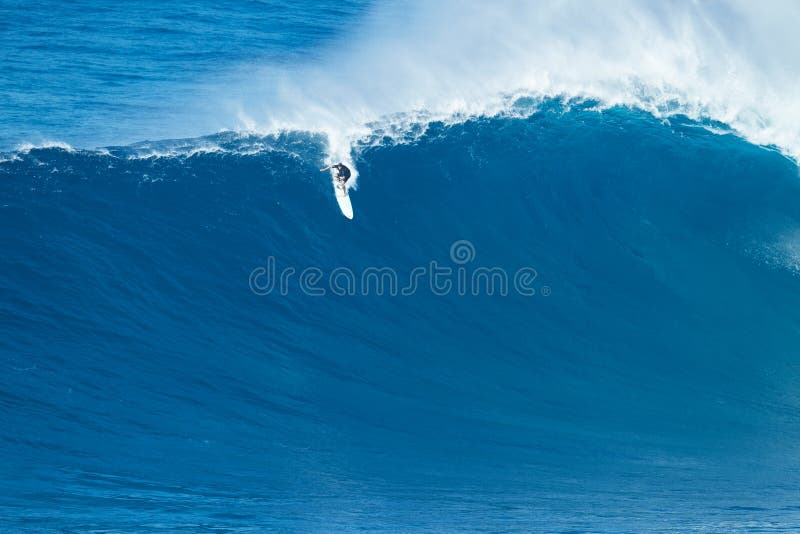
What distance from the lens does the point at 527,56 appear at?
80.4 ft

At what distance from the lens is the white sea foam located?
23.0 meters

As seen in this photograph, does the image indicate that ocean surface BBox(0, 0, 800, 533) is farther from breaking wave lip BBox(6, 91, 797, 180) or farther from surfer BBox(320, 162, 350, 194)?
surfer BBox(320, 162, 350, 194)

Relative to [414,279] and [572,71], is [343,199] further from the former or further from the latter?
[572,71]

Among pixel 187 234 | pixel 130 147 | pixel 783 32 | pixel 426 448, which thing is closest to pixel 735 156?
pixel 783 32

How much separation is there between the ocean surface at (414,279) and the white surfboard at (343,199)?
228mm

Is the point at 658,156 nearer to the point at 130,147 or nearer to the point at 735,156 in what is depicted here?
the point at 735,156

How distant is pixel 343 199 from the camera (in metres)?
20.9

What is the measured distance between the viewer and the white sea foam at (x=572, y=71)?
23.0 meters

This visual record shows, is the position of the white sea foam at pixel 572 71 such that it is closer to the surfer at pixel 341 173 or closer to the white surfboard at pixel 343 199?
the surfer at pixel 341 173

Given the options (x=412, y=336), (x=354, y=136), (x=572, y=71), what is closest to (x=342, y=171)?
(x=354, y=136)

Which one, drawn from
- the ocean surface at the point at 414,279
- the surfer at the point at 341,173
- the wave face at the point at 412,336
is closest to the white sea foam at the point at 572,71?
the ocean surface at the point at 414,279

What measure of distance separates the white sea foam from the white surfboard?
1.30m

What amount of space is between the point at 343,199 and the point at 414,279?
254 centimetres

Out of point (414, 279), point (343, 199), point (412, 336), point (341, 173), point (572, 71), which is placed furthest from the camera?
point (572, 71)
